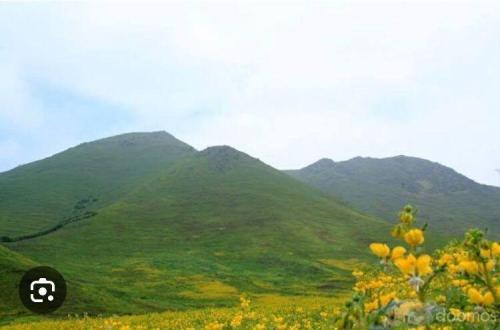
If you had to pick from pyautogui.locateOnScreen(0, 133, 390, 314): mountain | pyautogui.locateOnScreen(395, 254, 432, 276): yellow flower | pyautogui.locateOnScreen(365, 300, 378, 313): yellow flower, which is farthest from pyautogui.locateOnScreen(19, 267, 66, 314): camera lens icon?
pyautogui.locateOnScreen(395, 254, 432, 276): yellow flower

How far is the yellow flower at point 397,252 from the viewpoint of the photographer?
3330mm

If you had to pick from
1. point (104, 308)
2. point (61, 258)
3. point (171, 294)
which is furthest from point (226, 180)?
point (104, 308)

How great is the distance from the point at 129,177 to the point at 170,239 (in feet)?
260

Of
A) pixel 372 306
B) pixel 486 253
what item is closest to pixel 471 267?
pixel 486 253

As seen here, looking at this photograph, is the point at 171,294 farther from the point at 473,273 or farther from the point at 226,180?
the point at 226,180

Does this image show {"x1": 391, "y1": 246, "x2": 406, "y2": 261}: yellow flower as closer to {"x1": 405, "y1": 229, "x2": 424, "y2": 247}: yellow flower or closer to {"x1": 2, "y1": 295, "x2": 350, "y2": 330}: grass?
{"x1": 405, "y1": 229, "x2": 424, "y2": 247}: yellow flower

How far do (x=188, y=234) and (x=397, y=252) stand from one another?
125 m

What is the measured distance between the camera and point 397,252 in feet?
11.0

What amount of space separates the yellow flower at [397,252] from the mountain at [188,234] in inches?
1651

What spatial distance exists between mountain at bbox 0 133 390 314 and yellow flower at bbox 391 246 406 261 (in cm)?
4194

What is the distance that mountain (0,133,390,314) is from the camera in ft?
247

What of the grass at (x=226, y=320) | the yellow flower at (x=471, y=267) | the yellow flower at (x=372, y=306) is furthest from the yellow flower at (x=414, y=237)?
the grass at (x=226, y=320)

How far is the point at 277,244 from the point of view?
11762 centimetres

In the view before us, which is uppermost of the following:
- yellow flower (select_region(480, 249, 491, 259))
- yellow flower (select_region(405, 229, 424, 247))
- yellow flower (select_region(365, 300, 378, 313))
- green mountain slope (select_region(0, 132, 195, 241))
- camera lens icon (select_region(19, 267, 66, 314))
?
green mountain slope (select_region(0, 132, 195, 241))
